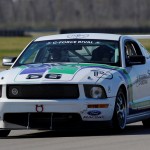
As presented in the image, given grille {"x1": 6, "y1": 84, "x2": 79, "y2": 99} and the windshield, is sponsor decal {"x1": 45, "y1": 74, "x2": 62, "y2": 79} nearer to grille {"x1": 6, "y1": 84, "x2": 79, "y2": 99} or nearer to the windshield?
grille {"x1": 6, "y1": 84, "x2": 79, "y2": 99}

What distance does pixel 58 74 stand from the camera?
1060 centimetres

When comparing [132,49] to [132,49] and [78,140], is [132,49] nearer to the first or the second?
[132,49]

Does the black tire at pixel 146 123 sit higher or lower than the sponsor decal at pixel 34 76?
lower

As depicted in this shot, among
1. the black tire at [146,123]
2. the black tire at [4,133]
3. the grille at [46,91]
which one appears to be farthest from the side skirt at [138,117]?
the black tire at [4,133]

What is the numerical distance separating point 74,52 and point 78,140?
205cm

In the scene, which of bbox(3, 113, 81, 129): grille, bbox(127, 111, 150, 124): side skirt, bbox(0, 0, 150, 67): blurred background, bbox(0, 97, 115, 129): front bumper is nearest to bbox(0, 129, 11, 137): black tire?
bbox(0, 97, 115, 129): front bumper

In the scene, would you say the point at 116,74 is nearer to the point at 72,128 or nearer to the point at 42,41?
the point at 72,128

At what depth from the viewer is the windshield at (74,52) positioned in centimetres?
1165

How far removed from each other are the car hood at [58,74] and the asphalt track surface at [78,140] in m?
0.74

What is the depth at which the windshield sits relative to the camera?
1165 centimetres

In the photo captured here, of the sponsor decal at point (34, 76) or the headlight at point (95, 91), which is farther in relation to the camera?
the sponsor decal at point (34, 76)

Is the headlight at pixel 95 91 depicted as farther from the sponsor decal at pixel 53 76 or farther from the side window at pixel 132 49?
the side window at pixel 132 49

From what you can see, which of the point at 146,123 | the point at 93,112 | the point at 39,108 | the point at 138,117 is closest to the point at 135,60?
the point at 138,117

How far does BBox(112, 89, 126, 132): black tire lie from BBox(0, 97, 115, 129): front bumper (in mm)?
159
